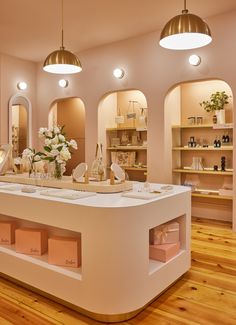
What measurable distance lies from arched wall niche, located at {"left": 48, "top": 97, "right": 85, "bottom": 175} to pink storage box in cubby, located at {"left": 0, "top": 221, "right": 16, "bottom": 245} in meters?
4.55

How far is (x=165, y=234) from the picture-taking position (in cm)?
257

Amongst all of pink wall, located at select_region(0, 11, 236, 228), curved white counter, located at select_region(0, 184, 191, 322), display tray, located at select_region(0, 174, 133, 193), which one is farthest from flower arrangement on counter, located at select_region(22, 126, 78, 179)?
pink wall, located at select_region(0, 11, 236, 228)

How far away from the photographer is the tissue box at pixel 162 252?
244 centimetres

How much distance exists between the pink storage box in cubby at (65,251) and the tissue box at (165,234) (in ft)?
2.09

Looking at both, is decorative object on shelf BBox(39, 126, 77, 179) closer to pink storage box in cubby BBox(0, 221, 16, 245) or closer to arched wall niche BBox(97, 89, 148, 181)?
pink storage box in cubby BBox(0, 221, 16, 245)

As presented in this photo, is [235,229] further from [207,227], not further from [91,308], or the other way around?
[91,308]

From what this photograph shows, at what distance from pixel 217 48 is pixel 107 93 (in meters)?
2.03

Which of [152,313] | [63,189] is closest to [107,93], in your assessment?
[63,189]

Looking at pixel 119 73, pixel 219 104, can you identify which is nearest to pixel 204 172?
pixel 219 104

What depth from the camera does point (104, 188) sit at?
262cm

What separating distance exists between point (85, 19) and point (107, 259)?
12.0 feet

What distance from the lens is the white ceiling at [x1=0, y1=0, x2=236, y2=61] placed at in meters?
4.03

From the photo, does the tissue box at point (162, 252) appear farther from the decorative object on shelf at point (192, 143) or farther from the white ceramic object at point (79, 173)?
the decorative object on shelf at point (192, 143)

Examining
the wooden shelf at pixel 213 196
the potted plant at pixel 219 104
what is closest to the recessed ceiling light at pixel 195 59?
the potted plant at pixel 219 104
